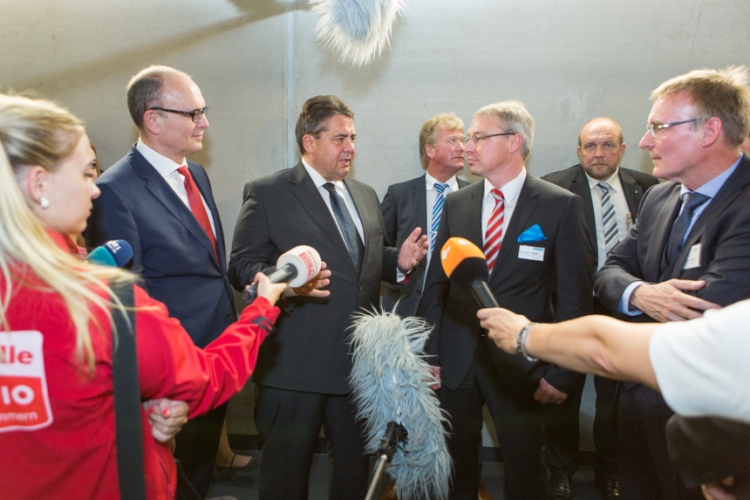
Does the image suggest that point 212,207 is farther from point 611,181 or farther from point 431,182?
point 611,181

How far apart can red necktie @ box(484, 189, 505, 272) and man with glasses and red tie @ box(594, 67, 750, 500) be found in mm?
533

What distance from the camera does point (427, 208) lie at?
12.5 feet

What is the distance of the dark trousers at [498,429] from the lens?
258cm

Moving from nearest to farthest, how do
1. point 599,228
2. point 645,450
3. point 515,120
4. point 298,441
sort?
point 645,450 → point 298,441 → point 515,120 → point 599,228

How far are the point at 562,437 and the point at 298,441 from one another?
181 centimetres

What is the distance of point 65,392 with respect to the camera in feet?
3.66

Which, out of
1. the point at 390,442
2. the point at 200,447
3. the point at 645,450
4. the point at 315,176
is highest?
the point at 315,176

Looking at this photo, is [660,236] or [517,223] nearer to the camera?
[660,236]

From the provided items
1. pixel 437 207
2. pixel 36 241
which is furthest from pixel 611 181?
pixel 36 241

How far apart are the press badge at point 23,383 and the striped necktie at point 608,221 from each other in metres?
3.27

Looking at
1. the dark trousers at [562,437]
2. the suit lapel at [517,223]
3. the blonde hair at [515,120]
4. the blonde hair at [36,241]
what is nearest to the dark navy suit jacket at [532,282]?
the suit lapel at [517,223]

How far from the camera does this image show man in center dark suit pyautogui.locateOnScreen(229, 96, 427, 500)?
8.22 feet

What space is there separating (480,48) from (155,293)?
112 inches

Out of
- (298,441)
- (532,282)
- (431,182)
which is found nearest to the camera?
(298,441)
